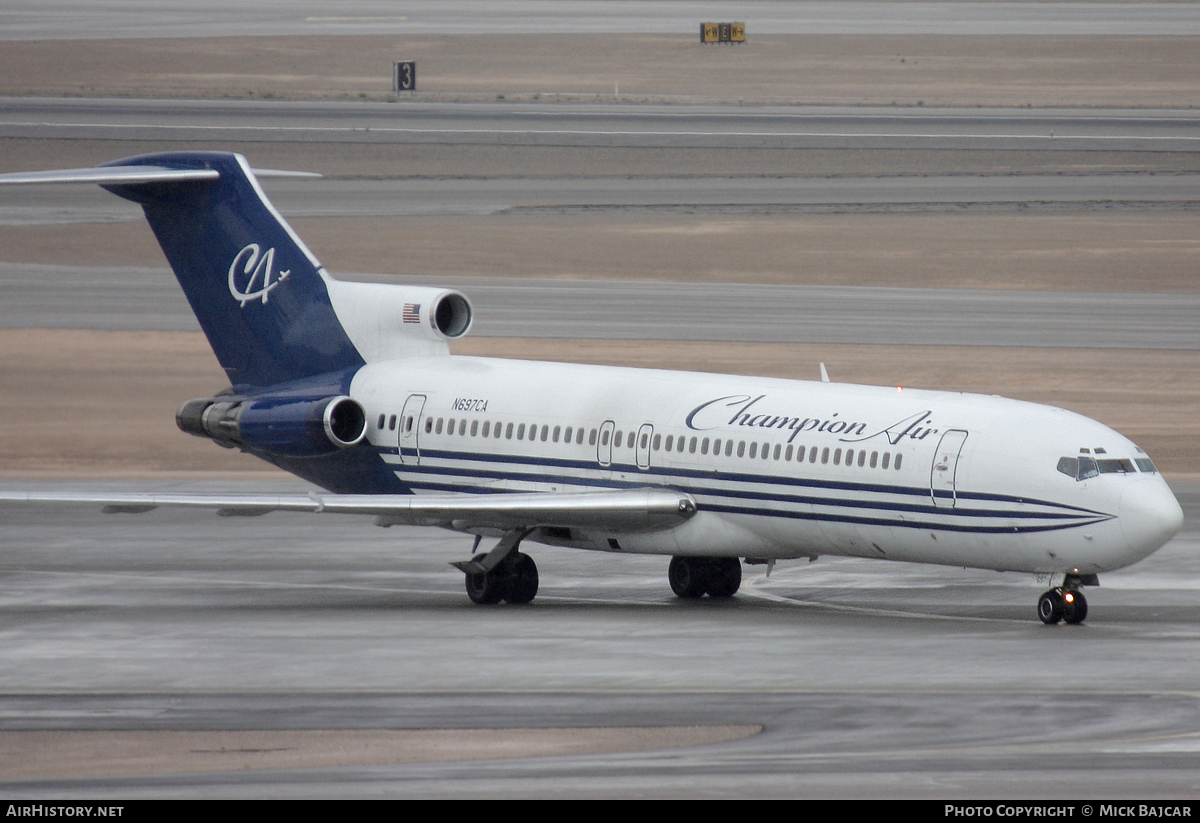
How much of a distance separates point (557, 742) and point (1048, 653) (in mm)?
7478

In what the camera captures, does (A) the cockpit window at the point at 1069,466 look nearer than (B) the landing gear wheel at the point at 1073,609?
Yes

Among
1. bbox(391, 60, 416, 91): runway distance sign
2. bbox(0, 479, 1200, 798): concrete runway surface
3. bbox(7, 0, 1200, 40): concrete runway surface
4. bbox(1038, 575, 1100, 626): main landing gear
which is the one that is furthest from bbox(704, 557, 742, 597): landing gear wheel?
bbox(7, 0, 1200, 40): concrete runway surface

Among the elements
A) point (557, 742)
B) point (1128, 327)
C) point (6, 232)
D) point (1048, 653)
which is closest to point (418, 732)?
point (557, 742)

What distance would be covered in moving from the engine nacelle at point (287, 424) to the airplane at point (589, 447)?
0.12ft

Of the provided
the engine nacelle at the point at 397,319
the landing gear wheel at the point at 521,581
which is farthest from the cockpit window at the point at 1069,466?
the engine nacelle at the point at 397,319

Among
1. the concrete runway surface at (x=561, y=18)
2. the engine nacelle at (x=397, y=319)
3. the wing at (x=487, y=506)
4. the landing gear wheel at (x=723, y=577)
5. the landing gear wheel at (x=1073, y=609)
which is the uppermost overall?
the concrete runway surface at (x=561, y=18)

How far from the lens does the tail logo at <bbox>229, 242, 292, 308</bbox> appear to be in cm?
3469

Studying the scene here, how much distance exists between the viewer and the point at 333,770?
18.9 meters

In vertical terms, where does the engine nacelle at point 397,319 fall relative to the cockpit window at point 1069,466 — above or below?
above

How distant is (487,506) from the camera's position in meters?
29.9

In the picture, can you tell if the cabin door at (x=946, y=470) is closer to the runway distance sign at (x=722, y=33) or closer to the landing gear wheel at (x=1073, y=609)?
the landing gear wheel at (x=1073, y=609)

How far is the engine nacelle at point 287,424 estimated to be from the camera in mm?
32719

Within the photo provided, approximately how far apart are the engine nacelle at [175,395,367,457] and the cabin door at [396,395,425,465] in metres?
0.69

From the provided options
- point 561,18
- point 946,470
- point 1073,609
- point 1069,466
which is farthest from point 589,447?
point 561,18
